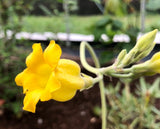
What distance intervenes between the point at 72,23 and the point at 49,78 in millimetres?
1702

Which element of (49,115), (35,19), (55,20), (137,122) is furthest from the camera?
(35,19)

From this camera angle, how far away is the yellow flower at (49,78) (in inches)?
9.3

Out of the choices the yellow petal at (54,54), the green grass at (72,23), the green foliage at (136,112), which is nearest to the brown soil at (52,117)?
the green foliage at (136,112)

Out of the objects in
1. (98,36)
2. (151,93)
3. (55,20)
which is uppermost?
(98,36)

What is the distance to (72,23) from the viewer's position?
6.26ft

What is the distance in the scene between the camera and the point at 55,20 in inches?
49.3

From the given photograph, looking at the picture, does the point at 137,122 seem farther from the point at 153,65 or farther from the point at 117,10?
the point at 153,65

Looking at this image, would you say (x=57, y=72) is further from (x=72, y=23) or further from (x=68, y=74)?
(x=72, y=23)

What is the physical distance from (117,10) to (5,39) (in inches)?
26.6

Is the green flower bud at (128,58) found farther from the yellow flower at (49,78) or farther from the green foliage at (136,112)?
the green foliage at (136,112)

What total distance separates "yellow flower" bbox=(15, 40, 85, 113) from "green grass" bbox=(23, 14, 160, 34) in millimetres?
128

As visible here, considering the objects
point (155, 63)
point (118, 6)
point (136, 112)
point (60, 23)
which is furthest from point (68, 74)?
point (60, 23)

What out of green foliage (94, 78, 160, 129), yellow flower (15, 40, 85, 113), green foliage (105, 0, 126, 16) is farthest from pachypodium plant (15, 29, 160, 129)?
green foliage (94, 78, 160, 129)

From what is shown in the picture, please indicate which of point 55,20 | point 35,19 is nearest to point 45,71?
point 55,20
